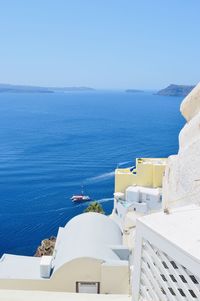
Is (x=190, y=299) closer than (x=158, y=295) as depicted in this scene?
Yes

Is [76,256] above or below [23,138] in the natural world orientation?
above

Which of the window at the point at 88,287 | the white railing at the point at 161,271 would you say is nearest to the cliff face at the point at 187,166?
the white railing at the point at 161,271

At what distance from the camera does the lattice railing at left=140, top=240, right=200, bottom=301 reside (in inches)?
255

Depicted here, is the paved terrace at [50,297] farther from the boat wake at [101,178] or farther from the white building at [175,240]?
the boat wake at [101,178]

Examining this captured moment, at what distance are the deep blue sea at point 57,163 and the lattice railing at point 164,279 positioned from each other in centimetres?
2790

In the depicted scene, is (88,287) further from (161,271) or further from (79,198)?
(79,198)

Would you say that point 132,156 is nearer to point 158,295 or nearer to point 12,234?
point 12,234

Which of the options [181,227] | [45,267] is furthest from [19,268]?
[181,227]

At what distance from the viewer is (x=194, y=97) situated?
10.2 meters

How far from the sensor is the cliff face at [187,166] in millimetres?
8453

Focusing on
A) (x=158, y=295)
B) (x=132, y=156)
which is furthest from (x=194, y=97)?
(x=132, y=156)

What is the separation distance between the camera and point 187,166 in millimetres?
8773

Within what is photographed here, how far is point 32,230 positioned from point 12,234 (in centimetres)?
215

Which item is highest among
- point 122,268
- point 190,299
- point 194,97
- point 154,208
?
point 194,97
